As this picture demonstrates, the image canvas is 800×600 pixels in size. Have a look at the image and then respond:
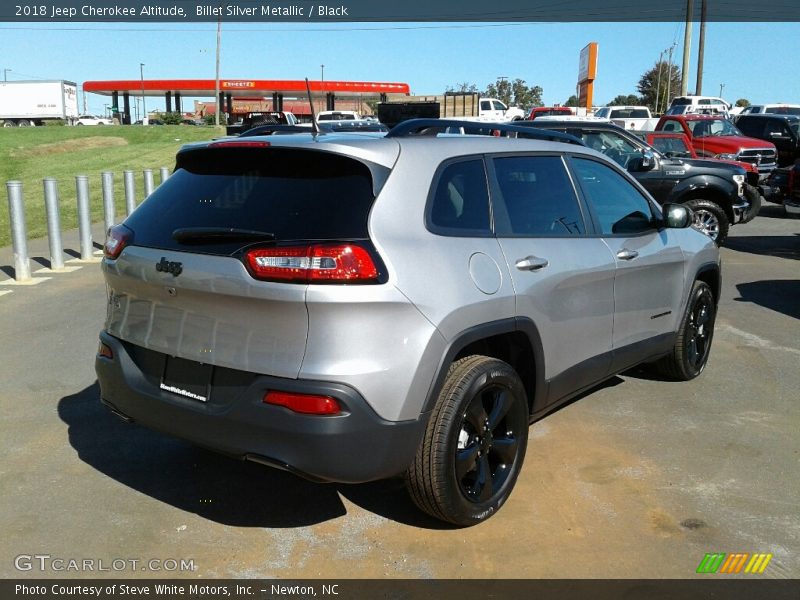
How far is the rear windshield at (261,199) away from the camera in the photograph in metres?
3.18

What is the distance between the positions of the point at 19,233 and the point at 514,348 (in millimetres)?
7147

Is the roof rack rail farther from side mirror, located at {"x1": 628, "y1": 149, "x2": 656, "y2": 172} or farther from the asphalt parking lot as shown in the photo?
side mirror, located at {"x1": 628, "y1": 149, "x2": 656, "y2": 172}

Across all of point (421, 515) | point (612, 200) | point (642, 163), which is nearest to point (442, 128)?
point (612, 200)

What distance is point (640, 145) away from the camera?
12.2 meters

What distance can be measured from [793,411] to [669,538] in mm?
2201

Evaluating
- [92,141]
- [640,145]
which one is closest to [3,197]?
[640,145]

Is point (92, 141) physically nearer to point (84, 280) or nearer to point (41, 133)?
point (41, 133)

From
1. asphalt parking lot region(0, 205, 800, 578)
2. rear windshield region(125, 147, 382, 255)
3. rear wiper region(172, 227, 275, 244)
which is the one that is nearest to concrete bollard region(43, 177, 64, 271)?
asphalt parking lot region(0, 205, 800, 578)

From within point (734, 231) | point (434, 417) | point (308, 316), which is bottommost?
point (734, 231)

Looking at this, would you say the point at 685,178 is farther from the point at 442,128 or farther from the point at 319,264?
the point at 319,264

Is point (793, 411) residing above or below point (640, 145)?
below

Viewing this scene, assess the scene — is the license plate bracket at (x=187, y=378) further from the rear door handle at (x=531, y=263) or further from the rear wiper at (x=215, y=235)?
the rear door handle at (x=531, y=263)

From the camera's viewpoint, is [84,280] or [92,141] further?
[92,141]
